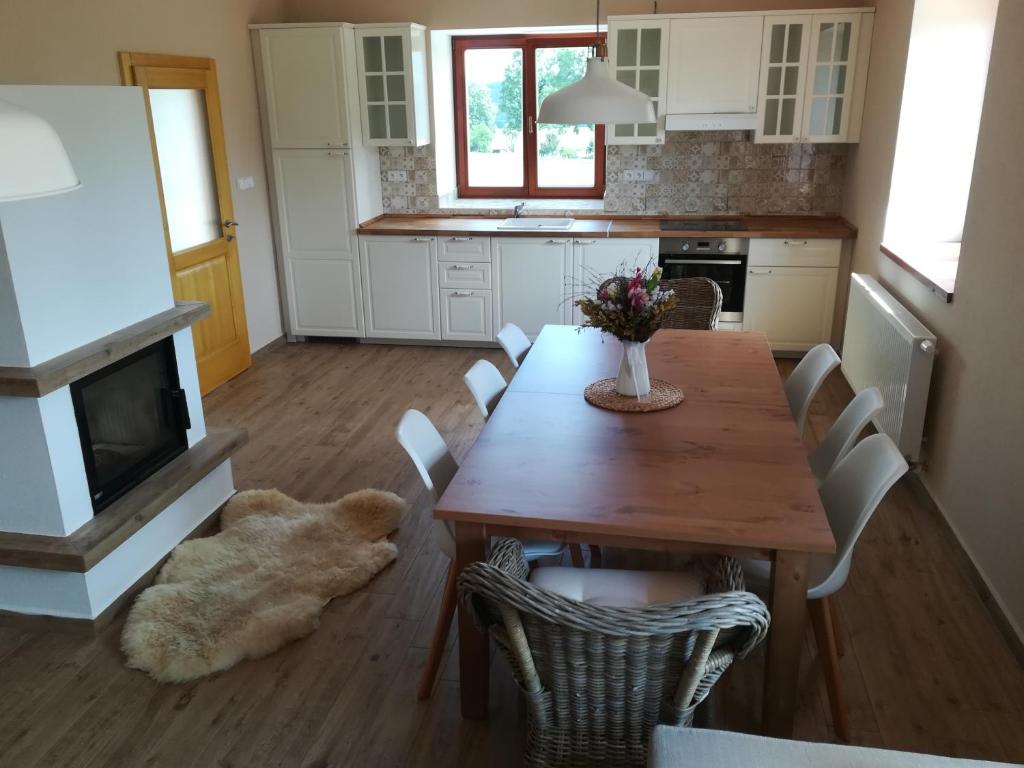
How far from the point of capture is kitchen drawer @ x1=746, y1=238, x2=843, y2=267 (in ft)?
17.4

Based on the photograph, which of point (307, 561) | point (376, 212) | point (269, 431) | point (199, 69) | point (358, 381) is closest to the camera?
point (307, 561)

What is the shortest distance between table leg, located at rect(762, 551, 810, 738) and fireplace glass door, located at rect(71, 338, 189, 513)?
2317 millimetres

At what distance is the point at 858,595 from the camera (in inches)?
116

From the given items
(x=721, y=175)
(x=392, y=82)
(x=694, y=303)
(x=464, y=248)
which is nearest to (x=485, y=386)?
(x=694, y=303)

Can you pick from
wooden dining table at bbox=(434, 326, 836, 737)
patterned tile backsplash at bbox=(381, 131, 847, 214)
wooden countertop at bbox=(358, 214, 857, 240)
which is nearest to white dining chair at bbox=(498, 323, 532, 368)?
wooden dining table at bbox=(434, 326, 836, 737)

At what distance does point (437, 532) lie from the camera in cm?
246

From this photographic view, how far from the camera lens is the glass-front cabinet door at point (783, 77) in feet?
16.9

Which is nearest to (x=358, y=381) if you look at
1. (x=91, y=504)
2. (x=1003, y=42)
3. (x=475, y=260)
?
(x=475, y=260)

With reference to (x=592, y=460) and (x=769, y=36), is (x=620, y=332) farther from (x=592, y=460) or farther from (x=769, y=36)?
(x=769, y=36)

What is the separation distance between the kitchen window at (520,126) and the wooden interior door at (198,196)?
1970 mm

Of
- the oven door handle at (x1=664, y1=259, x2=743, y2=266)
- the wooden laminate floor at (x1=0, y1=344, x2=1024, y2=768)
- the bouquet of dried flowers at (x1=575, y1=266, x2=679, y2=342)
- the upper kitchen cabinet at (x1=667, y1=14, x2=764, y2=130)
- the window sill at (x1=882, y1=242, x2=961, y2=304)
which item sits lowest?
the wooden laminate floor at (x1=0, y1=344, x2=1024, y2=768)

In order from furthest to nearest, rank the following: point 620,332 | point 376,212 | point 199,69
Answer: point 376,212
point 199,69
point 620,332

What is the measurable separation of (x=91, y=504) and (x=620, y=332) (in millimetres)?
1959

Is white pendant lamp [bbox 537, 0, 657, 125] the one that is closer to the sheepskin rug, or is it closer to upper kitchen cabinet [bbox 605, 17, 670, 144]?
the sheepskin rug
